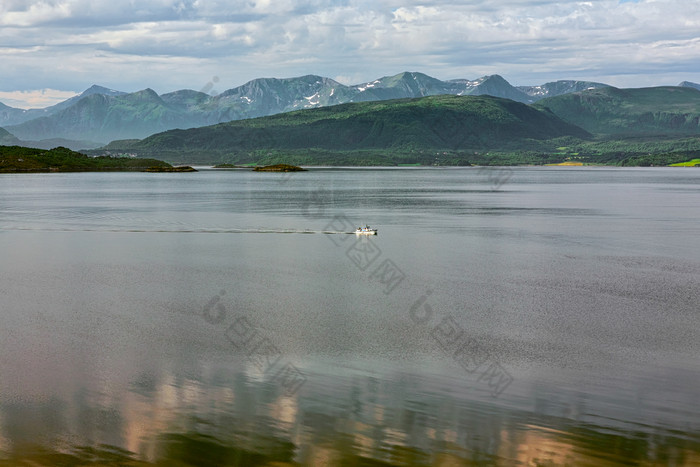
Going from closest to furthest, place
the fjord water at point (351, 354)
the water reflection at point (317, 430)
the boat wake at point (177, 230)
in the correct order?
1. the water reflection at point (317, 430)
2. the fjord water at point (351, 354)
3. the boat wake at point (177, 230)

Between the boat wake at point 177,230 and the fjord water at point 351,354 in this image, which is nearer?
the fjord water at point 351,354

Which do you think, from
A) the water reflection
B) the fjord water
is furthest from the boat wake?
the water reflection

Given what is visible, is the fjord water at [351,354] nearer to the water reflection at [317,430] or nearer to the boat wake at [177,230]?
the water reflection at [317,430]

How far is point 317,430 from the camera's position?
21.6 m

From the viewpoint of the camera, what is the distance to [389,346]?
1225 inches

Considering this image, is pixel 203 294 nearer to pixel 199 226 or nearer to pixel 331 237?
pixel 331 237

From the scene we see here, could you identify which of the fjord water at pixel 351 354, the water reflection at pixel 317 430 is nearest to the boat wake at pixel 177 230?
the fjord water at pixel 351 354

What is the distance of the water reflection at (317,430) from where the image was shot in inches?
776

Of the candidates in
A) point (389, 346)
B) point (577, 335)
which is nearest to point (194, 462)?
point (389, 346)

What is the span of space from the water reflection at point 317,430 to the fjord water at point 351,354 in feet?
0.27

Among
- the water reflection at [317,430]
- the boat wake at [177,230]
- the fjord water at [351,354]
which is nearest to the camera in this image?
the water reflection at [317,430]

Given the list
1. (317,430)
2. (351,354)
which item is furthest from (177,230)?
(317,430)

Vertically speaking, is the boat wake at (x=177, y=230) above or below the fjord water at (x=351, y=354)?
above

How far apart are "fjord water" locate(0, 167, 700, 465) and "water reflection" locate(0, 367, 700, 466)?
0.08 meters
